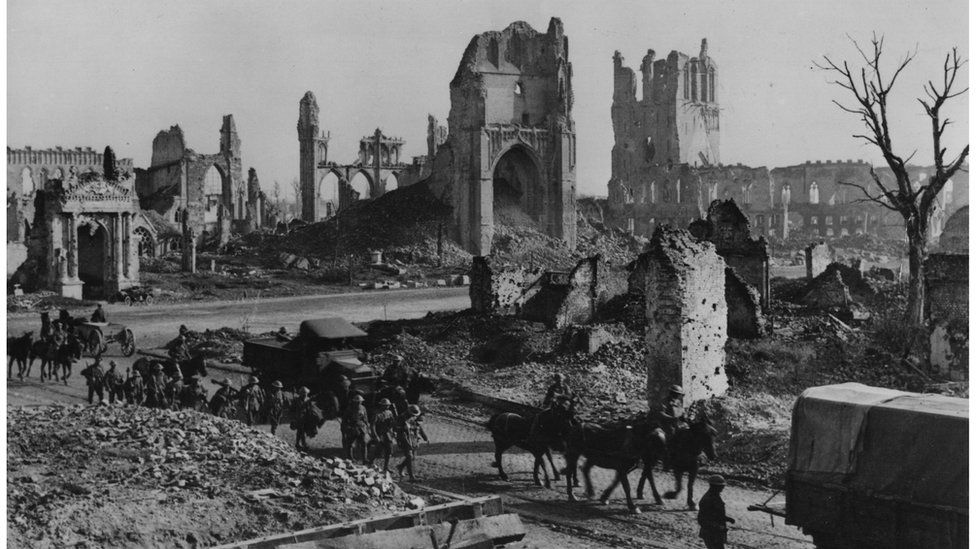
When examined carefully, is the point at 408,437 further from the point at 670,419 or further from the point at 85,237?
the point at 85,237

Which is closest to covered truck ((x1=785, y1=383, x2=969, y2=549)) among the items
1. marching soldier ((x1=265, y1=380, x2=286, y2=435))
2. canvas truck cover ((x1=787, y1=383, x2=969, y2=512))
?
canvas truck cover ((x1=787, y1=383, x2=969, y2=512))

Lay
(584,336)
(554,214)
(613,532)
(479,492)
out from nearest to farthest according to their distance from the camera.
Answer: (613,532) < (479,492) < (584,336) < (554,214)

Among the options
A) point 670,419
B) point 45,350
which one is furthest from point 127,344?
point 670,419

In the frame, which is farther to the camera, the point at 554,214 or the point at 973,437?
the point at 554,214

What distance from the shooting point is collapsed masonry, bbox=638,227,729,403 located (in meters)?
14.4

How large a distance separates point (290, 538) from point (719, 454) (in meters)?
7.20

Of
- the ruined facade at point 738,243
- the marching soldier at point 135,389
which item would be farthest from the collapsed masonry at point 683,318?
the ruined facade at point 738,243

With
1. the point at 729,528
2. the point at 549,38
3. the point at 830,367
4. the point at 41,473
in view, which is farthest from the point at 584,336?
the point at 549,38

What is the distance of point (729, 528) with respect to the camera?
10156 millimetres

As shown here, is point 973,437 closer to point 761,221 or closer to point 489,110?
point 489,110

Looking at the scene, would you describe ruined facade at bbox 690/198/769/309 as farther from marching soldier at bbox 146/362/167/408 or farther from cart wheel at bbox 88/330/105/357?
marching soldier at bbox 146/362/167/408

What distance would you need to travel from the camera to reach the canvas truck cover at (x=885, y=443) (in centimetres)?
778

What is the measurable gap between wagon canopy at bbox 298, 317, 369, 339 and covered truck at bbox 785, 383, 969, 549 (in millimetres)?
9177

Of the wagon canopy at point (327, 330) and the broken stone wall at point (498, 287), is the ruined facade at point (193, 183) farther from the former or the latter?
the wagon canopy at point (327, 330)
